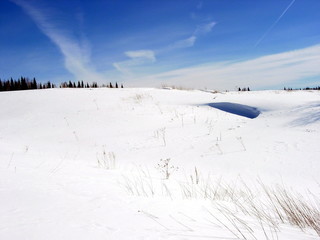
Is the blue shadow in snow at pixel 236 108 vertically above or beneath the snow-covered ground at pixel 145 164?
above

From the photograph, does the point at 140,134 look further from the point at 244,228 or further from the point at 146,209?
A: the point at 244,228

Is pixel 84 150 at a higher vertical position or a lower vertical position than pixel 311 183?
higher

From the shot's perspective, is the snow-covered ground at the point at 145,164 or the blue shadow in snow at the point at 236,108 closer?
the snow-covered ground at the point at 145,164

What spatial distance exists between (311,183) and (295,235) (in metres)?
2.39

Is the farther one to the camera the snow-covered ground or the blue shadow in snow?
the blue shadow in snow

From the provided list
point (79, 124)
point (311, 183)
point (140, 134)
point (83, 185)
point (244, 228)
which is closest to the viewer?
Result: point (244, 228)

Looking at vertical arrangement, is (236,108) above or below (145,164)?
above

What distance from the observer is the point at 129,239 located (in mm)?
1570

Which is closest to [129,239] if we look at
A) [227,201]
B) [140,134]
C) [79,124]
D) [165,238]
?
[165,238]

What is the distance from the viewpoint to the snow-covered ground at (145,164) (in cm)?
180

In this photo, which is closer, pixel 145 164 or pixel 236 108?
pixel 145 164

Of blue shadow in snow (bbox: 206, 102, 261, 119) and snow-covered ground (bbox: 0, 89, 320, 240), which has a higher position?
blue shadow in snow (bbox: 206, 102, 261, 119)

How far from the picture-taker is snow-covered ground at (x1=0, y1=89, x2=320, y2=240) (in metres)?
1.80

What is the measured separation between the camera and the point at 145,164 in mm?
5320
